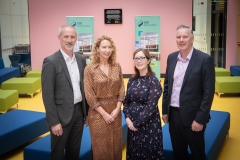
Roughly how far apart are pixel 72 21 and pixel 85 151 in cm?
836

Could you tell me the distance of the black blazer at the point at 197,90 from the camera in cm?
311

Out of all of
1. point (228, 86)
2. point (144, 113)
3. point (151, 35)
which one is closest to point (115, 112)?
point (144, 113)

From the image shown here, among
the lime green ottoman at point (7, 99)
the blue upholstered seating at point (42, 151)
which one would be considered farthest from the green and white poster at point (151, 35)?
the blue upholstered seating at point (42, 151)

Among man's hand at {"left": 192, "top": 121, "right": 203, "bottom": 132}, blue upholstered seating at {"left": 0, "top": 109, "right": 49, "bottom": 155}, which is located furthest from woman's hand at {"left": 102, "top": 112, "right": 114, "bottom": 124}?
blue upholstered seating at {"left": 0, "top": 109, "right": 49, "bottom": 155}

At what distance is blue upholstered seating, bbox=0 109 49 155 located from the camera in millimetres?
4766

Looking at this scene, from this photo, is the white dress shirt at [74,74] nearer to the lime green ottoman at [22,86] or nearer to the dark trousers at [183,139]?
the dark trousers at [183,139]

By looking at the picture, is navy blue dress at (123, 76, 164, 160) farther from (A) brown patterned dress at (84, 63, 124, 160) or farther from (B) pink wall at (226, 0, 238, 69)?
(B) pink wall at (226, 0, 238, 69)

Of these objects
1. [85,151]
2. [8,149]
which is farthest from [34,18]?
[85,151]

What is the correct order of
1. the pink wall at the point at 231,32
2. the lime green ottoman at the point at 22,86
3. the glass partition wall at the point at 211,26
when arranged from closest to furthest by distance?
the lime green ottoman at the point at 22,86, the pink wall at the point at 231,32, the glass partition wall at the point at 211,26

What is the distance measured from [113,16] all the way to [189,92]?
9.19 metres

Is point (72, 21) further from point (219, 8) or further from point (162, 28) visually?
point (219, 8)

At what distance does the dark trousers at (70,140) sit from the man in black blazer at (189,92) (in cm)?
102

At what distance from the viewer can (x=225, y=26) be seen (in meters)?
12.0

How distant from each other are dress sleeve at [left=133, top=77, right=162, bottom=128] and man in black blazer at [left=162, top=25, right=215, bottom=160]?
0.56ft
